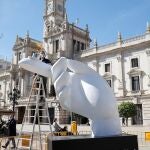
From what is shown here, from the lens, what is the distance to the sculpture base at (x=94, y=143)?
7.01m

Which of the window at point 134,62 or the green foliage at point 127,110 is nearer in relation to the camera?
the green foliage at point 127,110

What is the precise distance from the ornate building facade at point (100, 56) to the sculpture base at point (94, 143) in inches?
799

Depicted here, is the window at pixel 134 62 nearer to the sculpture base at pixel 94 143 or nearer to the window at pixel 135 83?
the window at pixel 135 83

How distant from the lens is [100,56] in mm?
39844

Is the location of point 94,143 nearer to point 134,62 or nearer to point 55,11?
point 134,62

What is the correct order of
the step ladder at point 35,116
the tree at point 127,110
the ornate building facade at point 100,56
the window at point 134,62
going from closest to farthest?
the step ladder at point 35,116
the tree at point 127,110
the ornate building facade at point 100,56
the window at point 134,62

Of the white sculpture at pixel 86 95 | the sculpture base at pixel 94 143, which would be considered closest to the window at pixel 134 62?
the white sculpture at pixel 86 95

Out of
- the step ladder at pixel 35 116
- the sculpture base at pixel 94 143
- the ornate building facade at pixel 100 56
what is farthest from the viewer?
the ornate building facade at pixel 100 56

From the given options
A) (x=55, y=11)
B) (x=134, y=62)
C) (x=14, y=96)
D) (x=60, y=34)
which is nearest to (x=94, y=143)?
(x=134, y=62)

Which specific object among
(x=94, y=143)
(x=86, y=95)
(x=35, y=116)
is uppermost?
(x=86, y=95)

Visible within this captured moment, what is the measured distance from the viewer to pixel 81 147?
7188 mm

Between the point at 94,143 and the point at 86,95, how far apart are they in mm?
1504

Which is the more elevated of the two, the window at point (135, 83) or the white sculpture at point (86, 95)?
the window at point (135, 83)

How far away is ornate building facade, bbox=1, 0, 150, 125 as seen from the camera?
3434 cm
